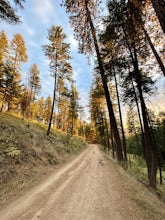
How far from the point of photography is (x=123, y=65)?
1093 centimetres

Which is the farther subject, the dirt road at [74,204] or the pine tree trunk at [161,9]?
the dirt road at [74,204]

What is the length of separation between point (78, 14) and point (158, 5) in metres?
7.46

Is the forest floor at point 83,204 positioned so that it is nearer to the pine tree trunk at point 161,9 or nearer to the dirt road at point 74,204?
the dirt road at point 74,204

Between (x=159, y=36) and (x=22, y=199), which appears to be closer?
(x=22, y=199)

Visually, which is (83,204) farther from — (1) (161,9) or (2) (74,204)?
(1) (161,9)

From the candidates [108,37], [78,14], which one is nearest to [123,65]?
[108,37]

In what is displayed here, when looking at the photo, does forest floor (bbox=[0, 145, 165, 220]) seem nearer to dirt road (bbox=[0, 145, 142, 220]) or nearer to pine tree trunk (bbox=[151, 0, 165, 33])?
dirt road (bbox=[0, 145, 142, 220])

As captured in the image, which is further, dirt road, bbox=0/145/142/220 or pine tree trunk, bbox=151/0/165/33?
dirt road, bbox=0/145/142/220

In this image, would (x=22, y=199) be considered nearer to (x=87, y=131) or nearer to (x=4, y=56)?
(x=4, y=56)

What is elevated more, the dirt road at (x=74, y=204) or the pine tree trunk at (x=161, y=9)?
the pine tree trunk at (x=161, y=9)

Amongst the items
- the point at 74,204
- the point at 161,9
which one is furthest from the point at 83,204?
the point at 161,9

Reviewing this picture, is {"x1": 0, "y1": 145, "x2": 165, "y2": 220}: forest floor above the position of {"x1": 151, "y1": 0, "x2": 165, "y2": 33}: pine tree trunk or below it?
below

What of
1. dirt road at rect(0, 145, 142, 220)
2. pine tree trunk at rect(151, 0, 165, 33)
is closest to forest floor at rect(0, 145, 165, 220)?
dirt road at rect(0, 145, 142, 220)

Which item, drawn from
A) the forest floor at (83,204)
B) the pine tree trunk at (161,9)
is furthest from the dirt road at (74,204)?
the pine tree trunk at (161,9)
